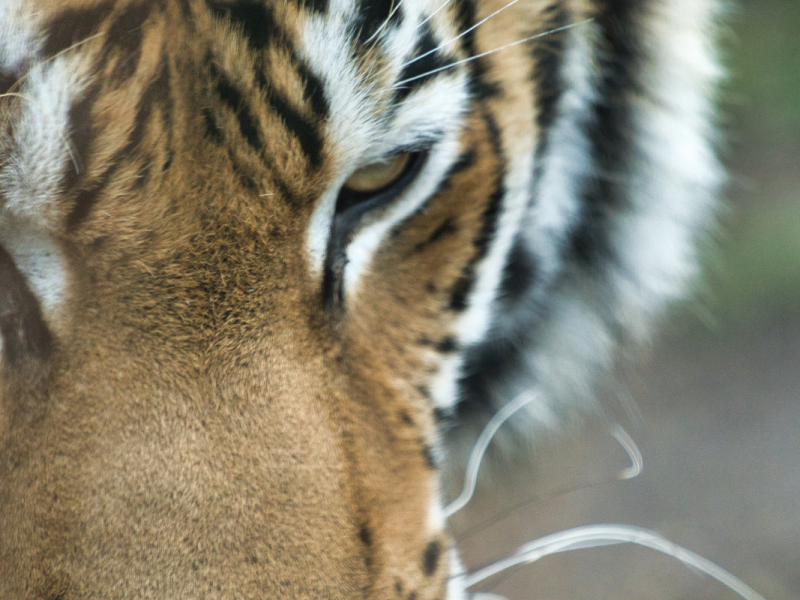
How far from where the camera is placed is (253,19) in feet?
1.80

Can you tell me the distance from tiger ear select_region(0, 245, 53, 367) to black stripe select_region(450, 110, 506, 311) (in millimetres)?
432

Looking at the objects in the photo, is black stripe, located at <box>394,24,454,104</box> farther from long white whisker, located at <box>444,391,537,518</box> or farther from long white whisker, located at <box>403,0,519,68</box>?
long white whisker, located at <box>444,391,537,518</box>

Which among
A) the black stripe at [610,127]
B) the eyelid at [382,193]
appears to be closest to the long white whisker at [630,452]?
the black stripe at [610,127]

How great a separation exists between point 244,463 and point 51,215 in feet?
0.72

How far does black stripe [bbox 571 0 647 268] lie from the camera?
95 cm

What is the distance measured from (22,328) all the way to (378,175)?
318 millimetres

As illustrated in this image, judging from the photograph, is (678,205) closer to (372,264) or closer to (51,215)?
(372,264)

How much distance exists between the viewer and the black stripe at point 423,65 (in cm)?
63

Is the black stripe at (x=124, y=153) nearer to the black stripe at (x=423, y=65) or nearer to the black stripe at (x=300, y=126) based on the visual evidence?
the black stripe at (x=300, y=126)

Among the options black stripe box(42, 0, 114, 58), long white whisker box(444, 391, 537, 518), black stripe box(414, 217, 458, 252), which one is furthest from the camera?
long white whisker box(444, 391, 537, 518)

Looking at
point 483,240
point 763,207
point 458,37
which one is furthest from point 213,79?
point 763,207

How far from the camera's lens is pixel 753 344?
2324mm

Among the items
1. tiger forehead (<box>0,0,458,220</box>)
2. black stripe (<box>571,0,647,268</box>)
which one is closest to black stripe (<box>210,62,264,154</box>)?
tiger forehead (<box>0,0,458,220</box>)

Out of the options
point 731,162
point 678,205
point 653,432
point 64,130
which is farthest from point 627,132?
point 731,162
